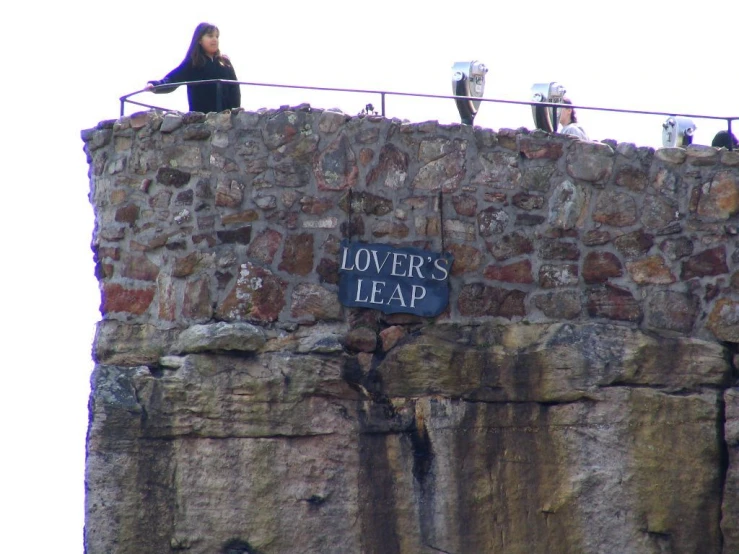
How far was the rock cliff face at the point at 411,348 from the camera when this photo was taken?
8.90 meters

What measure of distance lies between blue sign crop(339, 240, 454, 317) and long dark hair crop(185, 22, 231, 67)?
1.47 meters

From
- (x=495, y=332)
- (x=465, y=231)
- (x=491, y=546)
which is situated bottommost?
(x=491, y=546)

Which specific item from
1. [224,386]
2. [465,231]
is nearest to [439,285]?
[465,231]

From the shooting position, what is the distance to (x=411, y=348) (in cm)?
906

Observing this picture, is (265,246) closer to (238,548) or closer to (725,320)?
(238,548)

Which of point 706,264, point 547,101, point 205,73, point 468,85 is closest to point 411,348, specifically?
point 468,85

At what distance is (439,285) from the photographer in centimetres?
917

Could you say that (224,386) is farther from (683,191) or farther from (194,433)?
(683,191)

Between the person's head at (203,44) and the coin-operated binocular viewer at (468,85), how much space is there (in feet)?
4.88

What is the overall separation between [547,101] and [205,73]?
2.20 m

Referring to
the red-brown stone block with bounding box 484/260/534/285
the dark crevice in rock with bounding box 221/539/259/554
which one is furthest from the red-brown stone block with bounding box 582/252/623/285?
the dark crevice in rock with bounding box 221/539/259/554

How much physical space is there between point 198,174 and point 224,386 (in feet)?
4.23

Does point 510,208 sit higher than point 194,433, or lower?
higher

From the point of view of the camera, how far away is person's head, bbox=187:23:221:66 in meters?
9.52
